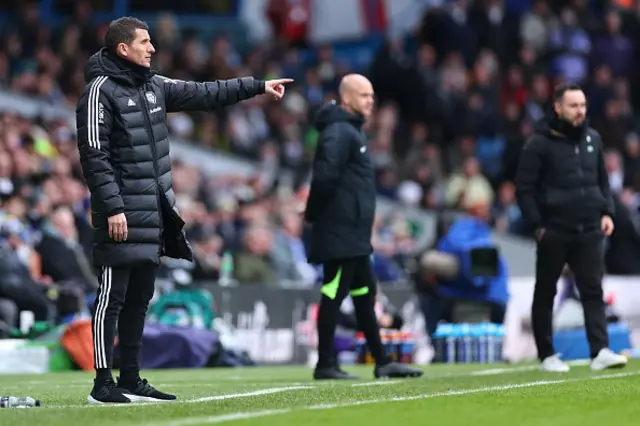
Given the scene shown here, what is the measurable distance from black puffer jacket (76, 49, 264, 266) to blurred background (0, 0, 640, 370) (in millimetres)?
6453

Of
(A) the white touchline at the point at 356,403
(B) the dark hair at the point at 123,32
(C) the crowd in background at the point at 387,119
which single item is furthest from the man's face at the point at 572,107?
(C) the crowd in background at the point at 387,119

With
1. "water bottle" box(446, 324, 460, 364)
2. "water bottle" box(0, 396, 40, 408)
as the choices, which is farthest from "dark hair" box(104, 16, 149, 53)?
"water bottle" box(446, 324, 460, 364)

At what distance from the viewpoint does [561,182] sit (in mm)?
12945

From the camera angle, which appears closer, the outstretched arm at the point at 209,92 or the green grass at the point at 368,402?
the green grass at the point at 368,402

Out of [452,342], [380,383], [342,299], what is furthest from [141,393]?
[452,342]

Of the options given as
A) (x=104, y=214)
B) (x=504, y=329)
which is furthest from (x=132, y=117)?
(x=504, y=329)

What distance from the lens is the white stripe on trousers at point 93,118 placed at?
31.1 feet

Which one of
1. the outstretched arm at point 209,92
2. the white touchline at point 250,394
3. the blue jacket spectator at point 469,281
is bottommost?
the white touchline at point 250,394

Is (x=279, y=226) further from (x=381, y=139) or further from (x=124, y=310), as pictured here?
(x=124, y=310)

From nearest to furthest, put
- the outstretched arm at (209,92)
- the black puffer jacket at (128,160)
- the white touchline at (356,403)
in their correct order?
the white touchline at (356,403) < the black puffer jacket at (128,160) < the outstretched arm at (209,92)

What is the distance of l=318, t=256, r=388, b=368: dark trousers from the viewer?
12.6 m

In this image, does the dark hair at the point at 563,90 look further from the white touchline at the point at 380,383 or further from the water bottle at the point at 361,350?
the water bottle at the point at 361,350

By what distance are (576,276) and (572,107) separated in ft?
4.35

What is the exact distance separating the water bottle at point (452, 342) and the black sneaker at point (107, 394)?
7.62 meters
